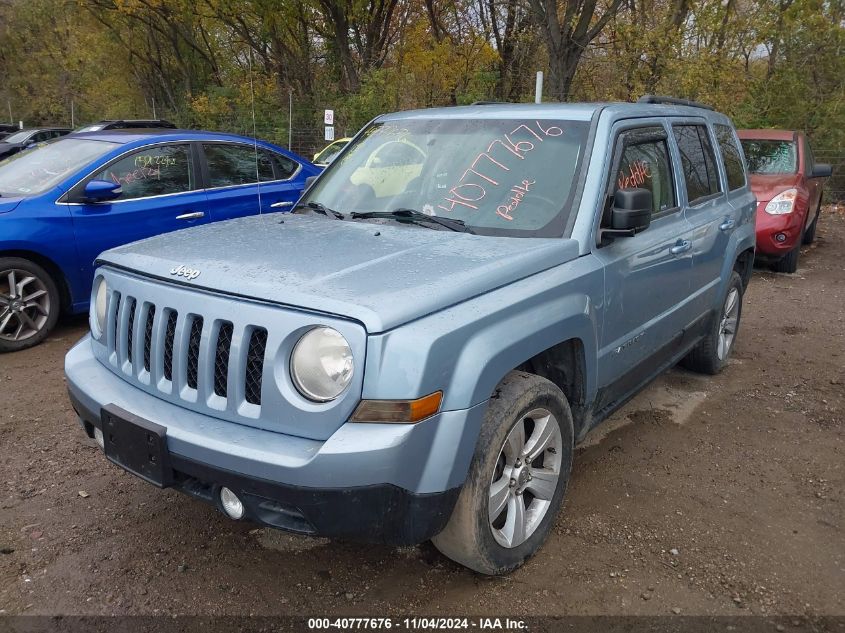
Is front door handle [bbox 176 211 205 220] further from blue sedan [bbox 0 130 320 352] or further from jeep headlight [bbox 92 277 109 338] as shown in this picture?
jeep headlight [bbox 92 277 109 338]

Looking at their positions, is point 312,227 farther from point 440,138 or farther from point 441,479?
point 441,479

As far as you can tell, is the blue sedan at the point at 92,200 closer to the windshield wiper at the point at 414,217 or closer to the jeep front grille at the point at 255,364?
the windshield wiper at the point at 414,217

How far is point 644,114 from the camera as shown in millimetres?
3730

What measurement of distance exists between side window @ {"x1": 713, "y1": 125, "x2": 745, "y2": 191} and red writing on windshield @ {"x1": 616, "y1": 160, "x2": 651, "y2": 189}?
1.44 metres

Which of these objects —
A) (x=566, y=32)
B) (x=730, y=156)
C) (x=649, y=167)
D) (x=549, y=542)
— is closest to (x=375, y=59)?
(x=566, y=32)

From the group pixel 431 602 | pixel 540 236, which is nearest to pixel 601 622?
pixel 431 602

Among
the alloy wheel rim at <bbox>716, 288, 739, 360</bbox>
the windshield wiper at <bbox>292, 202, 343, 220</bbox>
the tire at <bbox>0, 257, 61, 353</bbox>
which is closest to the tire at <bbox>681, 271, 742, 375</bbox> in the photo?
the alloy wheel rim at <bbox>716, 288, 739, 360</bbox>

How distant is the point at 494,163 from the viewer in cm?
338

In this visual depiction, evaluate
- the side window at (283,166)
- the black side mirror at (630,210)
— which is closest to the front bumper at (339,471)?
the black side mirror at (630,210)

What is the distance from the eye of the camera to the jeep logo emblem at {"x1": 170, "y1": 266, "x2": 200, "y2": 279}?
2523 millimetres

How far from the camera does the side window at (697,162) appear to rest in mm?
4102

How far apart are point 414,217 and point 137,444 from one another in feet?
5.21

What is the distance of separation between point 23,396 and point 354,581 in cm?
304

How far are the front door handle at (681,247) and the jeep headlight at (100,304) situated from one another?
283 centimetres
